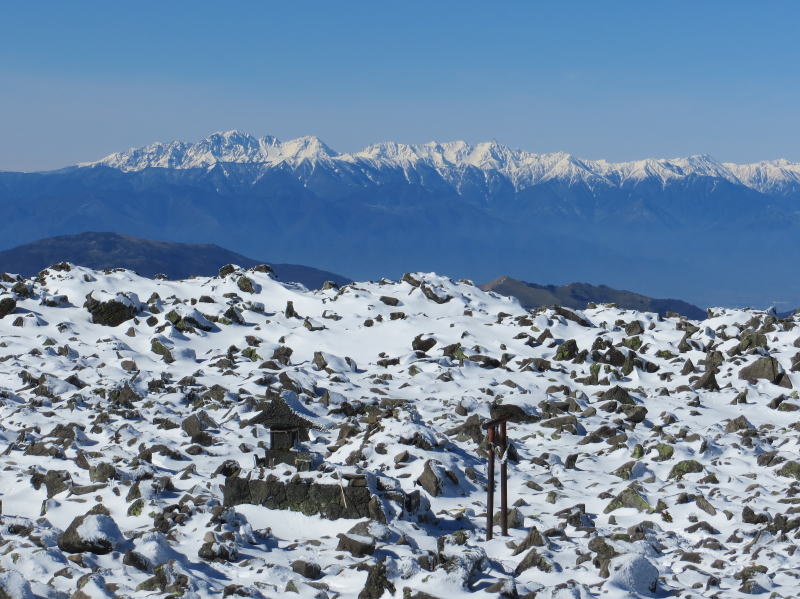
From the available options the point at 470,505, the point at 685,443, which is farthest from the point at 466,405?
the point at 470,505

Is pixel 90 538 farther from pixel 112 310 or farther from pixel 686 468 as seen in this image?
pixel 112 310

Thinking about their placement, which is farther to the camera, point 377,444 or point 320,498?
point 377,444

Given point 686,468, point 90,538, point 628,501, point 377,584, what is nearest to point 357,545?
point 377,584

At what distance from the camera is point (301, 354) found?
39969 millimetres

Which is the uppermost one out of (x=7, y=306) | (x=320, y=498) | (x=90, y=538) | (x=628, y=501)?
(x=7, y=306)

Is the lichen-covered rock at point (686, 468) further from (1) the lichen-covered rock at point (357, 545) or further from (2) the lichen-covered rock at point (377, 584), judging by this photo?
(2) the lichen-covered rock at point (377, 584)

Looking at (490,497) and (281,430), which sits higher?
(281,430)

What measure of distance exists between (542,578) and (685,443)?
13.1m

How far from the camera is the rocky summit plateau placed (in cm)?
1576

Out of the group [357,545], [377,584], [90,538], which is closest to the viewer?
[377,584]

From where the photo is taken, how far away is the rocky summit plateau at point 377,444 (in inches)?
620

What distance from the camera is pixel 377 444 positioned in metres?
24.0

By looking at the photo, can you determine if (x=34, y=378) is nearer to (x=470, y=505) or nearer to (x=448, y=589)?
(x=470, y=505)

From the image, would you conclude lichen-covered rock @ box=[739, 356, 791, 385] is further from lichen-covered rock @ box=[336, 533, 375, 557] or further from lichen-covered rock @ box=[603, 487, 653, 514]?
lichen-covered rock @ box=[336, 533, 375, 557]
